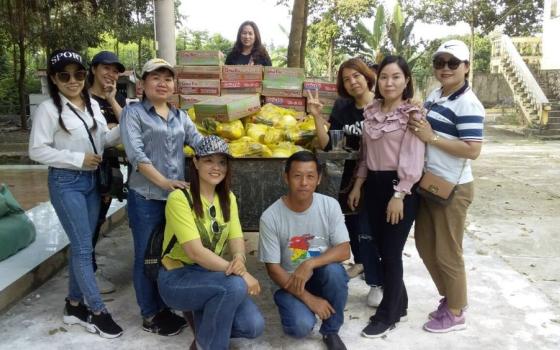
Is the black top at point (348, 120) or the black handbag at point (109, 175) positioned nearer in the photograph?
the black handbag at point (109, 175)

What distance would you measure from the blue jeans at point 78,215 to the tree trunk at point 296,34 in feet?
17.7

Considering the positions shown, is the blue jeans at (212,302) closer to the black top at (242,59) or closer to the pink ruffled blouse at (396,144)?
the pink ruffled blouse at (396,144)

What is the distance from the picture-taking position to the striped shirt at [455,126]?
9.13 feet

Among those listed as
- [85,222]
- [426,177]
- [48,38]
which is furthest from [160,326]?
[48,38]

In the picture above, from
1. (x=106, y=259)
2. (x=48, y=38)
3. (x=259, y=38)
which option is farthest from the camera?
(x=48, y=38)

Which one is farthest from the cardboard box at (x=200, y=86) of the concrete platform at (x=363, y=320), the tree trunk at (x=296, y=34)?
the tree trunk at (x=296, y=34)

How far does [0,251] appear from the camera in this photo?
3.82m

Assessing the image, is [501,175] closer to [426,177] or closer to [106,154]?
[426,177]

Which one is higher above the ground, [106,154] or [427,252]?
[106,154]

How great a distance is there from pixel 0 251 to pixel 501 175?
780 centimetres

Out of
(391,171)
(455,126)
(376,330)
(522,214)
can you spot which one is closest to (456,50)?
(455,126)

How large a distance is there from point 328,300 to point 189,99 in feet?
6.10

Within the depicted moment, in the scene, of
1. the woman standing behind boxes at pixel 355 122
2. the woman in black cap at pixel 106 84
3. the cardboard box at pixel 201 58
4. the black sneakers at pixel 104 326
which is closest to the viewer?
the black sneakers at pixel 104 326

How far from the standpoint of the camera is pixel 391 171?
295cm
